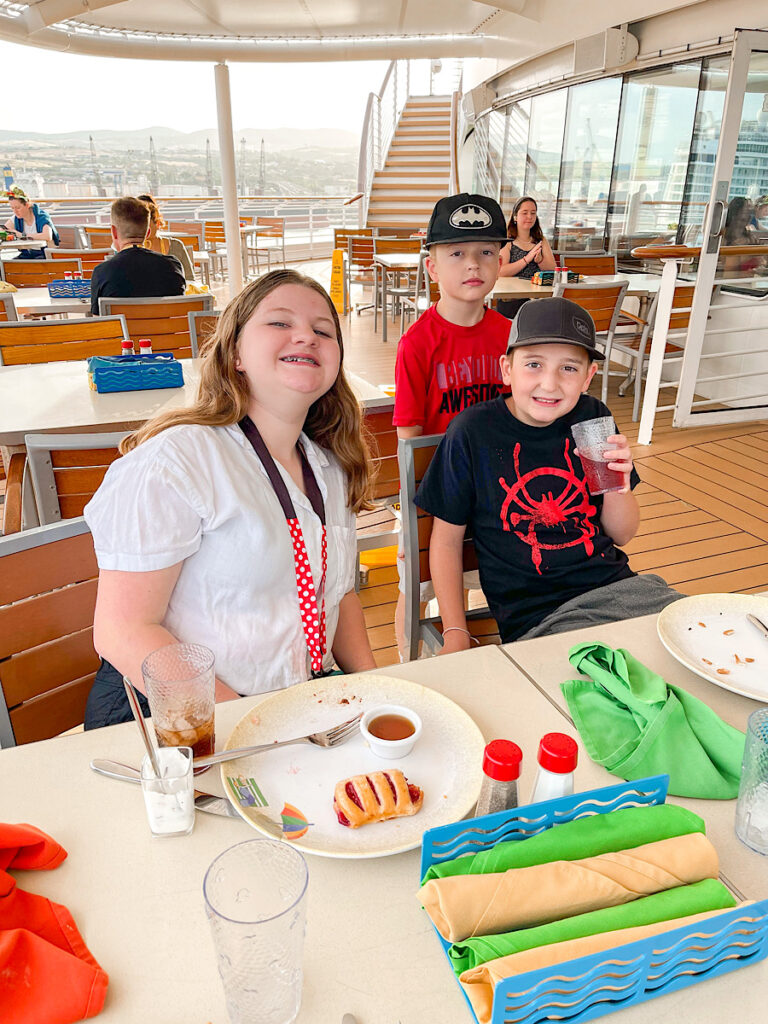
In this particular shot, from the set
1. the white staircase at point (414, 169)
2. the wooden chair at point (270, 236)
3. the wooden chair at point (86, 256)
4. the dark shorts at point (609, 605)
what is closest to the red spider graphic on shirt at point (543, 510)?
the dark shorts at point (609, 605)

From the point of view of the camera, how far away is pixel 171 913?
0.71 metres

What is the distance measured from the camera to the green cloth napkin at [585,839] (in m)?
0.68

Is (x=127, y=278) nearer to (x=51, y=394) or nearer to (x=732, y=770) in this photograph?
(x=51, y=394)

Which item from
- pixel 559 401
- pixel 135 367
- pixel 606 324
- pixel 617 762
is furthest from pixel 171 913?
pixel 606 324

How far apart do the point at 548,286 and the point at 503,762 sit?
4902mm

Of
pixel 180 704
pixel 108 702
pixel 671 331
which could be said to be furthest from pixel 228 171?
pixel 180 704

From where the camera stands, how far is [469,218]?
197cm

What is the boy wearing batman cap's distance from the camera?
199 centimetres

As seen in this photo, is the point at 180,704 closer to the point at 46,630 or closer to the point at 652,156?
the point at 46,630

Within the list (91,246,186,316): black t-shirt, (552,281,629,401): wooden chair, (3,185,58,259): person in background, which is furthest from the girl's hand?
(3,185,58,259): person in background

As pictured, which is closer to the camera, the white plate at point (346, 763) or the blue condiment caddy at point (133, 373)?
the white plate at point (346, 763)

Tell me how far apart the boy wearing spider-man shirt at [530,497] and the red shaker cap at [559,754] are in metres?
0.87

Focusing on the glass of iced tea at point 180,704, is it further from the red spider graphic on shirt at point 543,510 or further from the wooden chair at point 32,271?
the wooden chair at point 32,271

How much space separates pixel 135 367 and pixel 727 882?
2.35m
